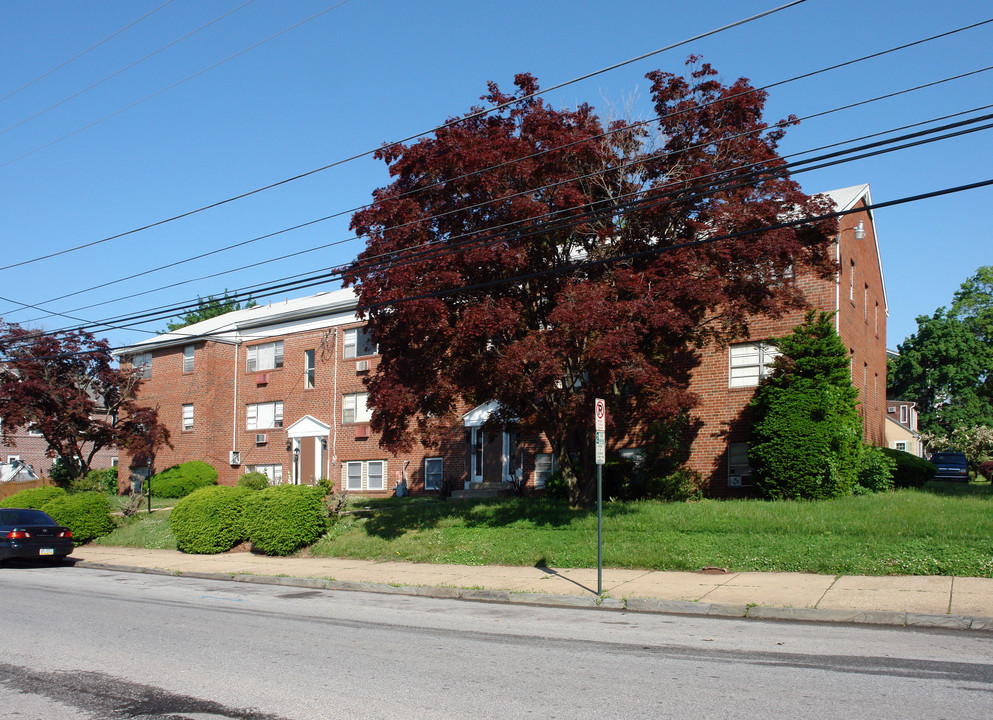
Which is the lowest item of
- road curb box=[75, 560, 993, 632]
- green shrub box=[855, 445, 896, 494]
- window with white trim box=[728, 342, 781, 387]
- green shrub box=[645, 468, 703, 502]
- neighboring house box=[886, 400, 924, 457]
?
road curb box=[75, 560, 993, 632]

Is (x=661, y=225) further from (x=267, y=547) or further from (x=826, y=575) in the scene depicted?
(x=267, y=547)

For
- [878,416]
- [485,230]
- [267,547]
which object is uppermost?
[485,230]

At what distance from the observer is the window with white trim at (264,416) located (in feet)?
123

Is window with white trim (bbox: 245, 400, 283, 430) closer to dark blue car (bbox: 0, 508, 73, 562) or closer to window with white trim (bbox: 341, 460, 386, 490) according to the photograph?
window with white trim (bbox: 341, 460, 386, 490)

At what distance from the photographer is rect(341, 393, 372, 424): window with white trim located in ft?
111

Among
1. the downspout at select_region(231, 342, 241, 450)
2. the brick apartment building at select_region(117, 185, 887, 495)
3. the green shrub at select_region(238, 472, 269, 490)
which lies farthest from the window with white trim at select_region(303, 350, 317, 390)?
the downspout at select_region(231, 342, 241, 450)

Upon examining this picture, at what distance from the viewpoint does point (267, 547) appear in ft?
66.9

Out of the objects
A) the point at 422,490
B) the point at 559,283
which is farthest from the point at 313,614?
the point at 422,490

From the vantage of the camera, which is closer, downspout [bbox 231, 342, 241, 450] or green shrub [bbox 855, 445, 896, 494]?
green shrub [bbox 855, 445, 896, 494]

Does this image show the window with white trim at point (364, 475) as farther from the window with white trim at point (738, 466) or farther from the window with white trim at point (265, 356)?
the window with white trim at point (738, 466)

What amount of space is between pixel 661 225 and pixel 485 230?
3.95 metres

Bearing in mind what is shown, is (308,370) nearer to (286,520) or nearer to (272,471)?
(272,471)

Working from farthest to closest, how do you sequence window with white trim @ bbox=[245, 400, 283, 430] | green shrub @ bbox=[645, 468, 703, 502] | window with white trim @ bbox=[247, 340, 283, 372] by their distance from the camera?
window with white trim @ bbox=[247, 340, 283, 372], window with white trim @ bbox=[245, 400, 283, 430], green shrub @ bbox=[645, 468, 703, 502]

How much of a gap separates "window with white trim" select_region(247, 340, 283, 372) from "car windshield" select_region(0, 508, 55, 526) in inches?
650
